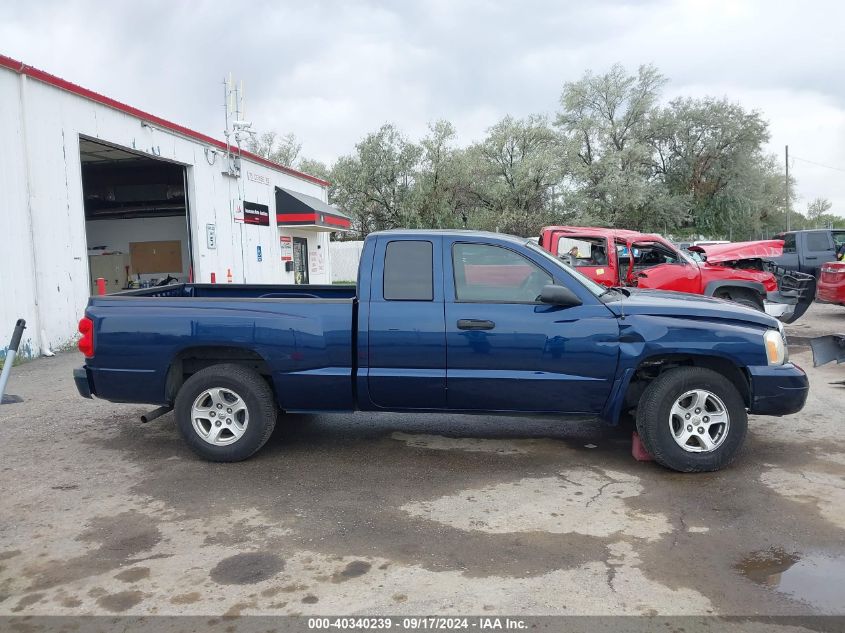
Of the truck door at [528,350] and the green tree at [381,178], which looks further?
the green tree at [381,178]

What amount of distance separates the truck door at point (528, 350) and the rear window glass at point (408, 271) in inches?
8.3

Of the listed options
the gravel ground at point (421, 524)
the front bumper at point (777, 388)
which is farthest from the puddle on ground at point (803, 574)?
the front bumper at point (777, 388)

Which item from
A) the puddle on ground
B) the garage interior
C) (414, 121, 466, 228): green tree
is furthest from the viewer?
(414, 121, 466, 228): green tree

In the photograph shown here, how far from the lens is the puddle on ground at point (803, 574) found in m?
3.34

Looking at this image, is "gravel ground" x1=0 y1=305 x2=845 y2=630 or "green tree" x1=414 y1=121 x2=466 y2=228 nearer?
"gravel ground" x1=0 y1=305 x2=845 y2=630

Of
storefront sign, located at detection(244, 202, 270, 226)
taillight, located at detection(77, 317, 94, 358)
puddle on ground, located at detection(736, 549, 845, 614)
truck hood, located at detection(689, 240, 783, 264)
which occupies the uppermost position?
storefront sign, located at detection(244, 202, 270, 226)

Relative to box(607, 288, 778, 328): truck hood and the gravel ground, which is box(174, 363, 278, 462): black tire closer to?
the gravel ground

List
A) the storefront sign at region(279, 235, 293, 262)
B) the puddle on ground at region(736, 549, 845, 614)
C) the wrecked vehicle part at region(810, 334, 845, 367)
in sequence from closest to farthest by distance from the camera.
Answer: the puddle on ground at region(736, 549, 845, 614) → the wrecked vehicle part at region(810, 334, 845, 367) → the storefront sign at region(279, 235, 293, 262)

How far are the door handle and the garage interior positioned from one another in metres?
16.9

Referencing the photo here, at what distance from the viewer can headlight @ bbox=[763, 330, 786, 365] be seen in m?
5.04

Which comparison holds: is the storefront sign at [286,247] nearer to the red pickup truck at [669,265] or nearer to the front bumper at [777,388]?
the red pickup truck at [669,265]

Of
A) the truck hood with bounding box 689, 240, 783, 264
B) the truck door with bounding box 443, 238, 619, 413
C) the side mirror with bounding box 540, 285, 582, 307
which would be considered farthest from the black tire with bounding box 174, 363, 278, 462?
the truck hood with bounding box 689, 240, 783, 264

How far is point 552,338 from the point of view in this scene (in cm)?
510

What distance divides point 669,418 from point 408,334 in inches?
82.6
